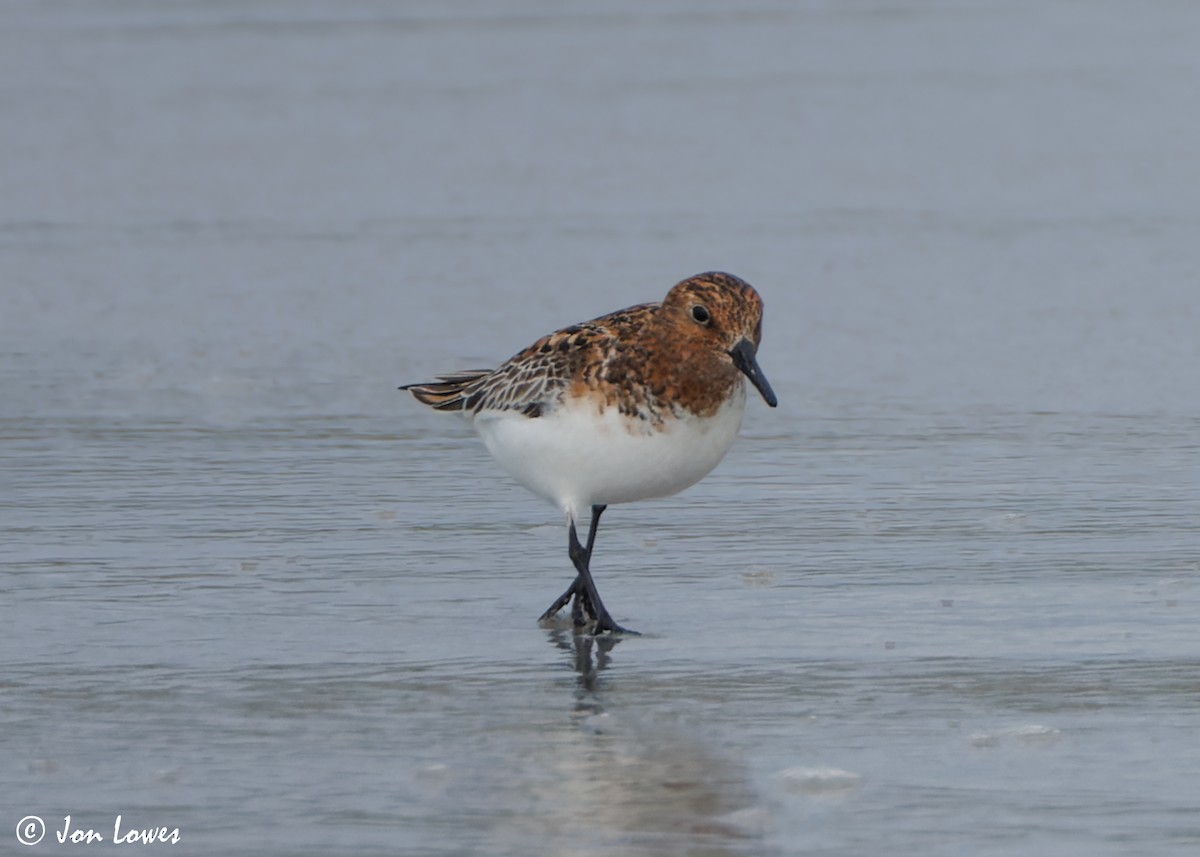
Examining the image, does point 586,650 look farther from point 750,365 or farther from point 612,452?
point 750,365

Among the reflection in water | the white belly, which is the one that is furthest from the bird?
the reflection in water

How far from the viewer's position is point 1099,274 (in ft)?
34.5

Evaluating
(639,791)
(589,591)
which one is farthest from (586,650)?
(639,791)

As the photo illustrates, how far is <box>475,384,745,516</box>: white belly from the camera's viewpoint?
5.69 metres

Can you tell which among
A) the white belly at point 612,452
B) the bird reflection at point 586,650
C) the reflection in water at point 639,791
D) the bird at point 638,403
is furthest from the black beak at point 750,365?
the reflection in water at point 639,791

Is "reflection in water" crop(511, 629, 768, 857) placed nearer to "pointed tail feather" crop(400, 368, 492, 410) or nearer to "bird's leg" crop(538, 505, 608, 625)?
"bird's leg" crop(538, 505, 608, 625)

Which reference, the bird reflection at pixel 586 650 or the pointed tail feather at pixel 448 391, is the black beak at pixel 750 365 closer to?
the bird reflection at pixel 586 650

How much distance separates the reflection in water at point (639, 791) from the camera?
4.16 m

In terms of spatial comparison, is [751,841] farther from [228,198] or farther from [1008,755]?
[228,198]

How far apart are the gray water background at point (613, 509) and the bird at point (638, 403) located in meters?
0.37

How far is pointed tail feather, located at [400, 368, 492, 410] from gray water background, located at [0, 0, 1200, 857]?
40cm

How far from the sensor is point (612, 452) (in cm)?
570

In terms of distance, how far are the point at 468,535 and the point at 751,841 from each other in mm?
2666

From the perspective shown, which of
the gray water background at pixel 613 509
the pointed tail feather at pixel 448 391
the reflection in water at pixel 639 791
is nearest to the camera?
the reflection in water at pixel 639 791
